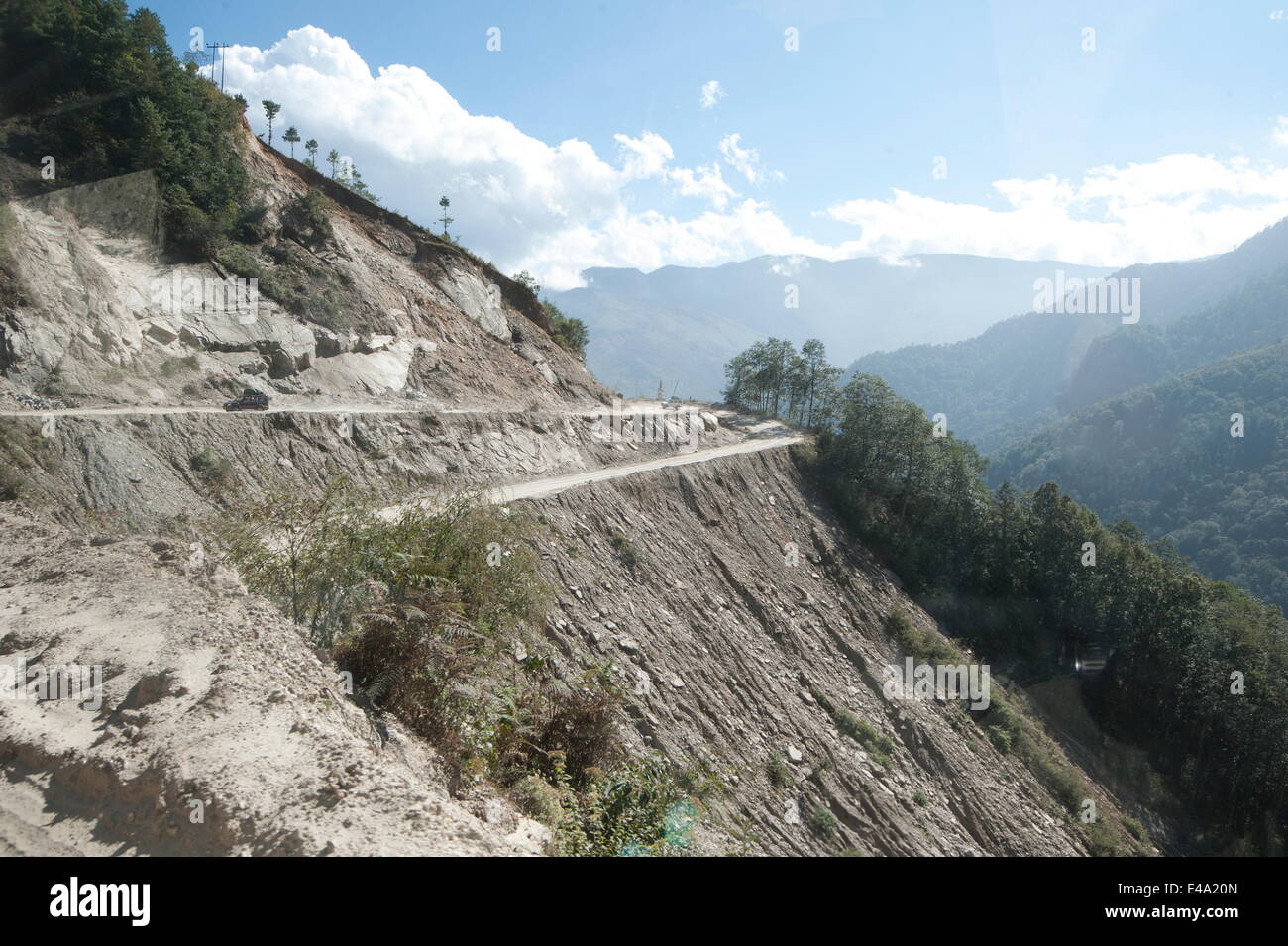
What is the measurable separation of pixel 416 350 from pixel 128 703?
79.3 feet

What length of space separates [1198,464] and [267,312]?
129839 mm

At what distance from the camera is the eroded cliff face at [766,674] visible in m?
14.6

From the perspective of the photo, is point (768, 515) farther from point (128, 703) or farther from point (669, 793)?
point (128, 703)

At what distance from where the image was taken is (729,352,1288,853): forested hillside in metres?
27.8

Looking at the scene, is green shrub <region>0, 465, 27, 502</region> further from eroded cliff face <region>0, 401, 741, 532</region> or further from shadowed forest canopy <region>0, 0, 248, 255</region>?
shadowed forest canopy <region>0, 0, 248, 255</region>

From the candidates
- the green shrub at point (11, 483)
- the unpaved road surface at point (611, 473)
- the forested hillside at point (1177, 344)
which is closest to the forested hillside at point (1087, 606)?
the unpaved road surface at point (611, 473)

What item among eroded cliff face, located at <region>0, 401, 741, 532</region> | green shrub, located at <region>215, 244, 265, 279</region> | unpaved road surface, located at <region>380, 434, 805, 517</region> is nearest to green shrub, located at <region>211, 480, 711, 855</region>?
eroded cliff face, located at <region>0, 401, 741, 532</region>

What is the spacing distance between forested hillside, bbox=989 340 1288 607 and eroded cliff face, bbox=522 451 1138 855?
80.1 metres

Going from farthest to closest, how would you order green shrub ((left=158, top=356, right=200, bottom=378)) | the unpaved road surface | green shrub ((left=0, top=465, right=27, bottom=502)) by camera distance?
1. the unpaved road surface
2. green shrub ((left=158, top=356, right=200, bottom=378))
3. green shrub ((left=0, top=465, right=27, bottom=502))

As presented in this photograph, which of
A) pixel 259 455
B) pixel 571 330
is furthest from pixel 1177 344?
pixel 259 455

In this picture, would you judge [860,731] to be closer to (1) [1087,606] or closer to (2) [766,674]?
(2) [766,674]

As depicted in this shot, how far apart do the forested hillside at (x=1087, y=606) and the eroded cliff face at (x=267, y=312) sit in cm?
1513
